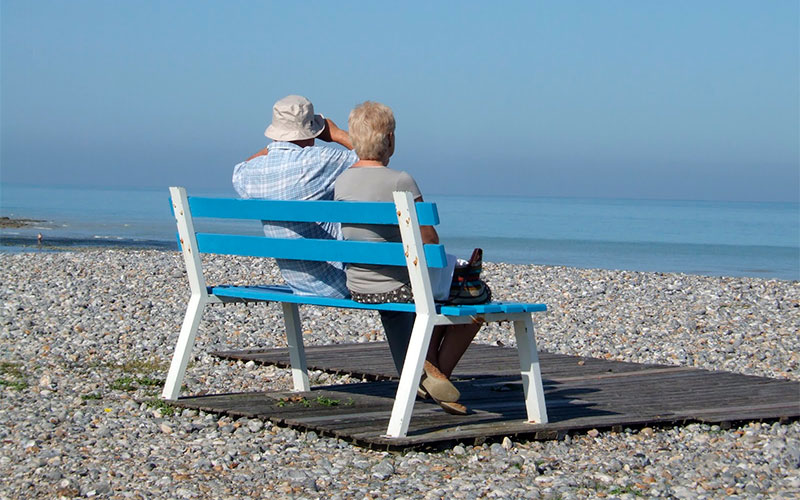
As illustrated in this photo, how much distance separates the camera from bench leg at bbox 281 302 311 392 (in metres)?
6.05

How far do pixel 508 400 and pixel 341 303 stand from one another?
4.57 feet

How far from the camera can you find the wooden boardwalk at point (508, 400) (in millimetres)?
5098

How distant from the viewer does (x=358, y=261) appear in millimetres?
4996

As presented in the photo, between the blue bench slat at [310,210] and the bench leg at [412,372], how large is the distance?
0.46 m

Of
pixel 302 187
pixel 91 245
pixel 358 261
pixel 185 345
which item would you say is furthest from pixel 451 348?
pixel 91 245

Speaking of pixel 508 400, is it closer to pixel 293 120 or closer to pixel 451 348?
pixel 451 348

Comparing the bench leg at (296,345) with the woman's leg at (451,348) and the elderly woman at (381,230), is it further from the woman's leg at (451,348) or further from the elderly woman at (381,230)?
the woman's leg at (451,348)

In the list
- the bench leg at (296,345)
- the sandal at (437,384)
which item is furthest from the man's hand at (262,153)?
the sandal at (437,384)

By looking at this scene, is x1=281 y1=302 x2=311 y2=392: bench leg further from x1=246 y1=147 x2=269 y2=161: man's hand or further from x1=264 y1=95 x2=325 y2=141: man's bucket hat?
x1=264 y1=95 x2=325 y2=141: man's bucket hat

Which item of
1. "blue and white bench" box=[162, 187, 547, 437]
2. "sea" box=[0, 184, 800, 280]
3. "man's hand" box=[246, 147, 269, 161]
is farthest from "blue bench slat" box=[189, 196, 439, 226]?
"sea" box=[0, 184, 800, 280]

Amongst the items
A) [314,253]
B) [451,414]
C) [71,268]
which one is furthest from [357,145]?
[71,268]

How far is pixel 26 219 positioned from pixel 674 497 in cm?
4835

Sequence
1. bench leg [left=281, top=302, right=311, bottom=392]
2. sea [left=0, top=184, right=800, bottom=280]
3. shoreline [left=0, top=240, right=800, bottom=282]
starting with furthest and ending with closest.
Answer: sea [left=0, top=184, right=800, bottom=280]
shoreline [left=0, top=240, right=800, bottom=282]
bench leg [left=281, top=302, right=311, bottom=392]

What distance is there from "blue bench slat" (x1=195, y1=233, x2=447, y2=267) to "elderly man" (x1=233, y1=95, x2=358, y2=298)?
141 millimetres
